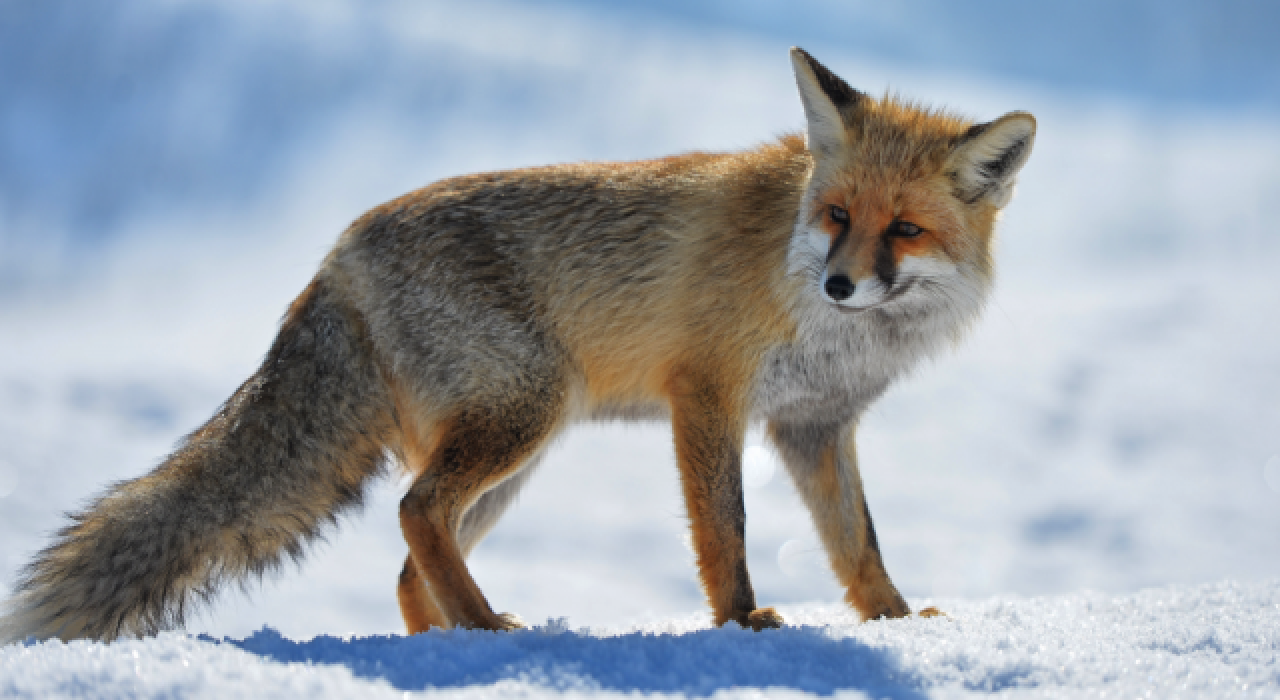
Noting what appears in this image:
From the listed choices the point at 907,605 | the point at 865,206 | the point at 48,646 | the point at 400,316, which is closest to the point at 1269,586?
the point at 907,605

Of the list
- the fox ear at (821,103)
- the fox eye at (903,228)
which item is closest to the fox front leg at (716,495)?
the fox eye at (903,228)

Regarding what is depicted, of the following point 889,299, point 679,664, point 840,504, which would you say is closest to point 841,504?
point 840,504

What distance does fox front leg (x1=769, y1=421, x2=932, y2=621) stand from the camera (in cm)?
343

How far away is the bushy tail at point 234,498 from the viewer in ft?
8.46

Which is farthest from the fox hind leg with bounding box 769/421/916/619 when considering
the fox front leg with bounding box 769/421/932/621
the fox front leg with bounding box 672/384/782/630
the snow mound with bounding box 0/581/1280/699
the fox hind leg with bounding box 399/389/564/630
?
the fox hind leg with bounding box 399/389/564/630

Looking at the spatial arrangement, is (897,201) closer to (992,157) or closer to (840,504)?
(992,157)

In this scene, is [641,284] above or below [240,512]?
above

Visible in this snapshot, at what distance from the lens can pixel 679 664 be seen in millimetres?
2025

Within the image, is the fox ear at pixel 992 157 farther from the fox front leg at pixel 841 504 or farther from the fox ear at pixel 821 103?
the fox front leg at pixel 841 504

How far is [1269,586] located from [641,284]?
2540 millimetres

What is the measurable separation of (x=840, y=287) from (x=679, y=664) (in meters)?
1.17

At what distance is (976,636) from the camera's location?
242 centimetres

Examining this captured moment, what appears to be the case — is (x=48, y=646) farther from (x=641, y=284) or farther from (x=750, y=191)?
(x=750, y=191)

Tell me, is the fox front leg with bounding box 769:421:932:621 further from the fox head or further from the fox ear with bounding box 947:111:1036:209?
the fox ear with bounding box 947:111:1036:209
